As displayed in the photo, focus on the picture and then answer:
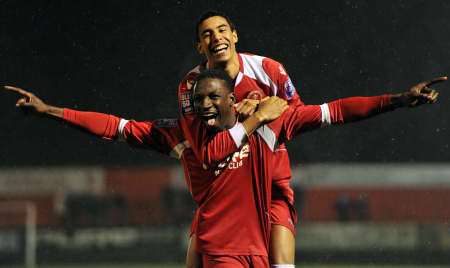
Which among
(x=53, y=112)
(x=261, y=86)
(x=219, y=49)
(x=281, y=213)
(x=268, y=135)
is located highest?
(x=219, y=49)

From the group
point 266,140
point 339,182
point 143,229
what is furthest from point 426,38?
point 266,140

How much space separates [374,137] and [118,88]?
54.4 inches

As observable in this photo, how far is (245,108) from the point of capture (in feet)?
9.82

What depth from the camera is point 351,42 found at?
496 centimetres

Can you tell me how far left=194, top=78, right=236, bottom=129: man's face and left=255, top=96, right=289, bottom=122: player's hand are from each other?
0.33 ft

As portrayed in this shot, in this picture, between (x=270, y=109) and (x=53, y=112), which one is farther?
(x=53, y=112)

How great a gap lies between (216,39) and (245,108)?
14.9 inches

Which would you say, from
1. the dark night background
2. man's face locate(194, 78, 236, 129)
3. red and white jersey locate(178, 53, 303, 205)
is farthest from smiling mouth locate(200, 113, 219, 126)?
the dark night background

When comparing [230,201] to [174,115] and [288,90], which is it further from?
[174,115]

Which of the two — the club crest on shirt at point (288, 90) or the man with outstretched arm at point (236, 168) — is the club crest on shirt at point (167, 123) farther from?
the club crest on shirt at point (288, 90)

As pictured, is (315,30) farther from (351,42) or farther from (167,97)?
(167,97)

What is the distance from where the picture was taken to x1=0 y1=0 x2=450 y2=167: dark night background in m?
4.93

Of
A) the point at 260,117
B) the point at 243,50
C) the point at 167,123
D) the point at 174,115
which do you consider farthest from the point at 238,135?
the point at 174,115

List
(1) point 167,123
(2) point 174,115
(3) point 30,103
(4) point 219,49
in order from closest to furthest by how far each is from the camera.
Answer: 1. (3) point 30,103
2. (1) point 167,123
3. (4) point 219,49
4. (2) point 174,115
